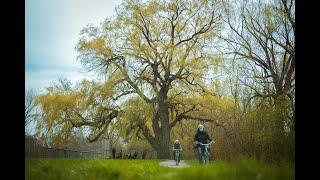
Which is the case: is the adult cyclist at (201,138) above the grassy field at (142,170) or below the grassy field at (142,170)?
above

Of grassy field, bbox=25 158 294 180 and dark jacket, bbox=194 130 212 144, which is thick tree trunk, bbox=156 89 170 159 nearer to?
grassy field, bbox=25 158 294 180

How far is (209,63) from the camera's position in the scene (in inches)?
181

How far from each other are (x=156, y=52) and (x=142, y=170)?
1.00 metres

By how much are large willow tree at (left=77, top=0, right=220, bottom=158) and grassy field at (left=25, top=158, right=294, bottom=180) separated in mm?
318

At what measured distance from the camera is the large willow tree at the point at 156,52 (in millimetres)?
4574

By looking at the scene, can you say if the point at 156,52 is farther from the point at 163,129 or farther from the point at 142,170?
the point at 142,170

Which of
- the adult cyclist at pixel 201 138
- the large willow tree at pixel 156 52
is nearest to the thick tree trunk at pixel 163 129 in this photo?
the large willow tree at pixel 156 52

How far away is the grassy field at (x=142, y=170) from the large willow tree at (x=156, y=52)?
32cm

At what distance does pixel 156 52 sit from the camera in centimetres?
463

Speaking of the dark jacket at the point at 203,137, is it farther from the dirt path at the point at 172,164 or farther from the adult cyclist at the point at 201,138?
the dirt path at the point at 172,164
